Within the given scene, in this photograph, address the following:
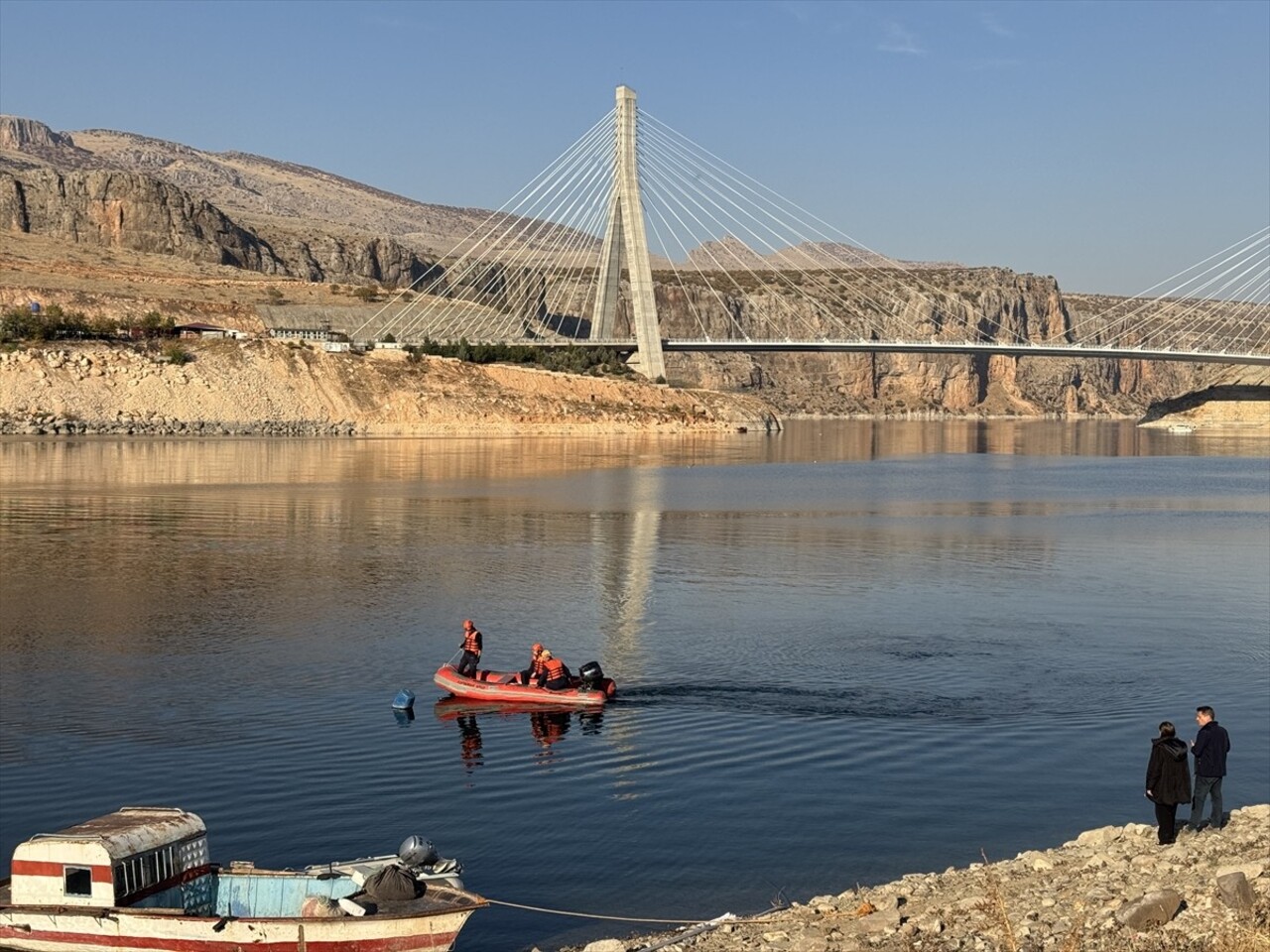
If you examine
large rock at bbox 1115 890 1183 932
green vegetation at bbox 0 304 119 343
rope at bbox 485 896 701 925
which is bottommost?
rope at bbox 485 896 701 925

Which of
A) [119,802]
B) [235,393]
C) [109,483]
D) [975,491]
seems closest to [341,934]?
[119,802]

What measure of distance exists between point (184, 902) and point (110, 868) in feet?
3.16

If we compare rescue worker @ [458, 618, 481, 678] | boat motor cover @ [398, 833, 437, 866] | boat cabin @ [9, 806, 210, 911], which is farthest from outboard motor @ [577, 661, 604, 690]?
boat cabin @ [9, 806, 210, 911]

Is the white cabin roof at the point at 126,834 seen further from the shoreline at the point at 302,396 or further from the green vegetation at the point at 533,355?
the green vegetation at the point at 533,355

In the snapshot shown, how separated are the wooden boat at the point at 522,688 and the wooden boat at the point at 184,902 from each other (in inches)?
424

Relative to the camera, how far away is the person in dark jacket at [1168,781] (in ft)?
54.3

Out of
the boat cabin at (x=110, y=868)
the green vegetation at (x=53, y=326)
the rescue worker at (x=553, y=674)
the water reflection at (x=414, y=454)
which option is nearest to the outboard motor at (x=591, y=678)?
the rescue worker at (x=553, y=674)

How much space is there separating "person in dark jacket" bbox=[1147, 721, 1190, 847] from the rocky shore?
0.84 feet

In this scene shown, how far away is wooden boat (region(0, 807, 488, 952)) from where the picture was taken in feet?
45.7

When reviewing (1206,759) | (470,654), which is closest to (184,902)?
(1206,759)

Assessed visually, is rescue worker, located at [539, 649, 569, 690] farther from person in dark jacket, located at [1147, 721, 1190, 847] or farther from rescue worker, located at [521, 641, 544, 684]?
person in dark jacket, located at [1147, 721, 1190, 847]

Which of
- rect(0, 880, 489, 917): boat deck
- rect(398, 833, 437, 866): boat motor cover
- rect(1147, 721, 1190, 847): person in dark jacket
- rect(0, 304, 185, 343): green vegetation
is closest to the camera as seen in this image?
rect(0, 880, 489, 917): boat deck

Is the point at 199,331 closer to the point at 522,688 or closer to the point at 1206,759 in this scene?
the point at 522,688

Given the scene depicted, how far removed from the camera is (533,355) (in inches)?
5546
